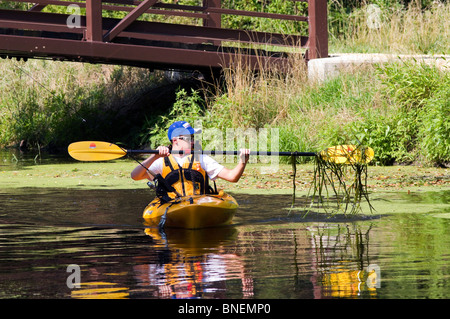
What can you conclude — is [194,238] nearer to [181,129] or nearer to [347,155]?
[181,129]

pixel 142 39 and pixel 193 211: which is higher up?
pixel 142 39

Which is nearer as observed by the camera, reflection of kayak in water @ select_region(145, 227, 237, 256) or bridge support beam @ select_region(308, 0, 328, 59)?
reflection of kayak in water @ select_region(145, 227, 237, 256)

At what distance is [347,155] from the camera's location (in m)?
9.34

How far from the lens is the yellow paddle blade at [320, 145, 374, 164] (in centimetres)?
934

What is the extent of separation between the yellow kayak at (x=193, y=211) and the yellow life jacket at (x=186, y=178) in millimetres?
229

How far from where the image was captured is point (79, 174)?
13.6m

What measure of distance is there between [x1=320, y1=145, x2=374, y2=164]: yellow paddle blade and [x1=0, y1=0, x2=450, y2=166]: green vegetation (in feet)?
12.2

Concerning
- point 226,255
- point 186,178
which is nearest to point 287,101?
point 186,178

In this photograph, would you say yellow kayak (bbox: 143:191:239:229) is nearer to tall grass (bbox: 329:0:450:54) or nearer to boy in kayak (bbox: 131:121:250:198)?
boy in kayak (bbox: 131:121:250:198)

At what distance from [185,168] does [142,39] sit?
855 centimetres

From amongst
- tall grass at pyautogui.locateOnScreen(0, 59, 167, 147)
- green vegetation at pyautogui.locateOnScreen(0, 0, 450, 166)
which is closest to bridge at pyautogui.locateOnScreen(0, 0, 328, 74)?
green vegetation at pyautogui.locateOnScreen(0, 0, 450, 166)

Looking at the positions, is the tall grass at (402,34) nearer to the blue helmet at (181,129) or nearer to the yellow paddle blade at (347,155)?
the yellow paddle blade at (347,155)

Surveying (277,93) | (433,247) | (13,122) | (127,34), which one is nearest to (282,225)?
(433,247)

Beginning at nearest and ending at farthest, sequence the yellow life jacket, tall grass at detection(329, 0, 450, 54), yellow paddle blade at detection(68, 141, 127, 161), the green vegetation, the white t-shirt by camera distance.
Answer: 1. the yellow life jacket
2. the white t-shirt
3. yellow paddle blade at detection(68, 141, 127, 161)
4. the green vegetation
5. tall grass at detection(329, 0, 450, 54)
